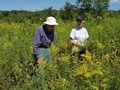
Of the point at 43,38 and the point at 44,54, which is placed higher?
the point at 43,38

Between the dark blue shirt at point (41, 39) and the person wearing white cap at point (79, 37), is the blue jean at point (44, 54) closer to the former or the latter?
the dark blue shirt at point (41, 39)

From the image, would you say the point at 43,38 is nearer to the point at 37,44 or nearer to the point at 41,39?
the point at 41,39

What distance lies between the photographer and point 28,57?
835 centimetres

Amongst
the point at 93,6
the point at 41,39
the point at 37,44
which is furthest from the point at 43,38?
the point at 93,6

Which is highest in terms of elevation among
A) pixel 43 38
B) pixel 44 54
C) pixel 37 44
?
pixel 43 38

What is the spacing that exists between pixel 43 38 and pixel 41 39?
46 millimetres

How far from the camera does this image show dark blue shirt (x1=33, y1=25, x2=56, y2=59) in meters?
7.01

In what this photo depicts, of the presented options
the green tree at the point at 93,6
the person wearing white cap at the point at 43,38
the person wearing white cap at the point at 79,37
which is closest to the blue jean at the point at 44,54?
the person wearing white cap at the point at 43,38

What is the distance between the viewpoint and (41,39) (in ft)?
23.2

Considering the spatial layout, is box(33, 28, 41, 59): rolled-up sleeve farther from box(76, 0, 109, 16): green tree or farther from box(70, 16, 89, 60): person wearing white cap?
box(76, 0, 109, 16): green tree

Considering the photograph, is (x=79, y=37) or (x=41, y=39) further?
(x=79, y=37)

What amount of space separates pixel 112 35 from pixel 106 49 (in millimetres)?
1728

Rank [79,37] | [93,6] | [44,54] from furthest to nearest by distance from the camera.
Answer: [93,6], [79,37], [44,54]

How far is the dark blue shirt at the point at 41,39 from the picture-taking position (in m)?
7.01
